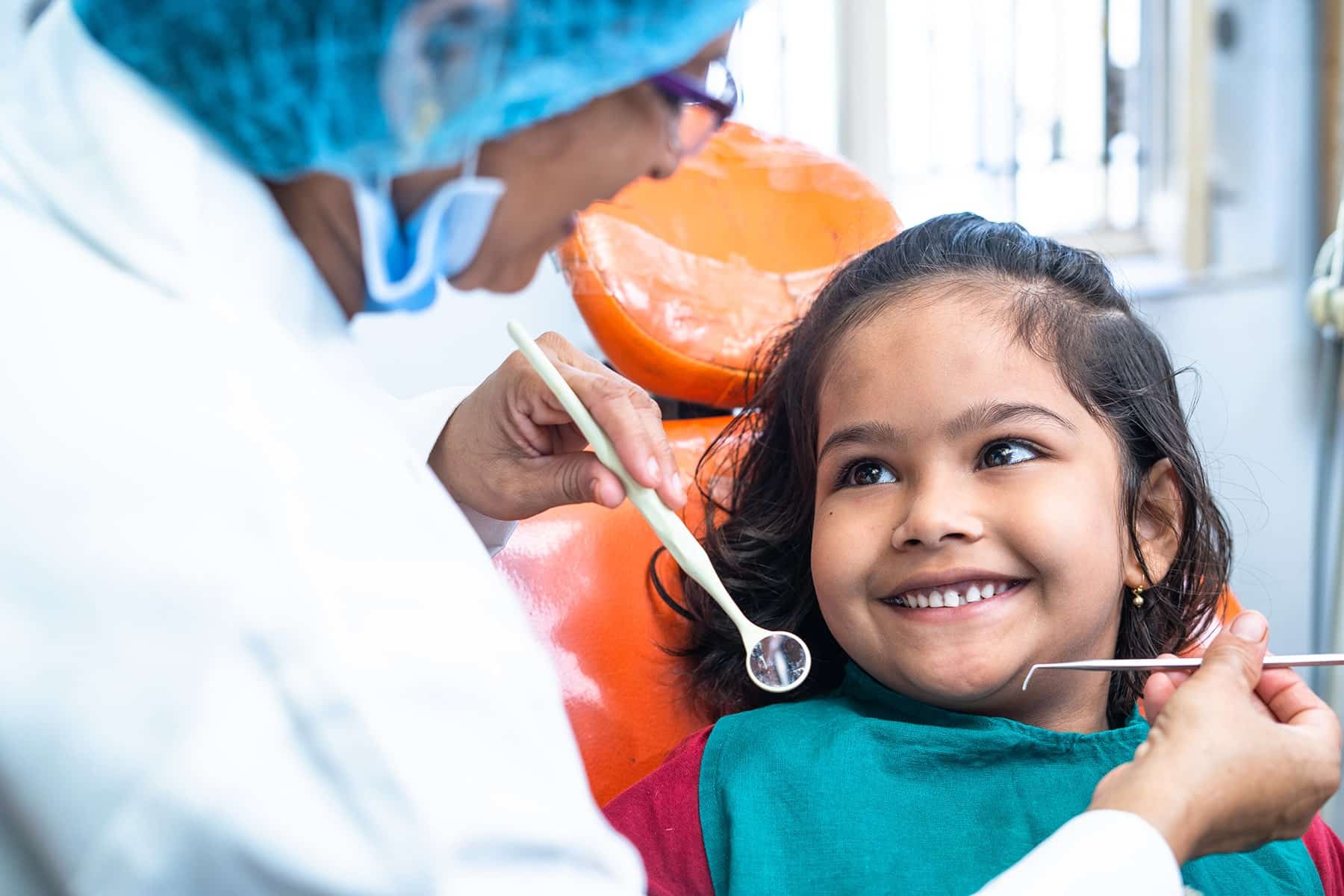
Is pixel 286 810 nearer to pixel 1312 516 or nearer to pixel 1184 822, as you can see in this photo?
Answer: pixel 1184 822

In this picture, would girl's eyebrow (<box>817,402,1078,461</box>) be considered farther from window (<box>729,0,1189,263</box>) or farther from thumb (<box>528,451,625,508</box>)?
window (<box>729,0,1189,263</box>)

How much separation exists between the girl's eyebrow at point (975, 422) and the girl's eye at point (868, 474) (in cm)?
3

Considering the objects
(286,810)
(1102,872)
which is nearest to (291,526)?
(286,810)

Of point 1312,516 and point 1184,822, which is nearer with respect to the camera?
point 1184,822

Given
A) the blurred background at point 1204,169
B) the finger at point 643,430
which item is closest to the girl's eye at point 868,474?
the finger at point 643,430

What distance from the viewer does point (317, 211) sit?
0.63 meters

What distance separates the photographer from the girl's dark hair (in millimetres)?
1134

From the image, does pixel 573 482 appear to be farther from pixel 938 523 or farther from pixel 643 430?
pixel 938 523

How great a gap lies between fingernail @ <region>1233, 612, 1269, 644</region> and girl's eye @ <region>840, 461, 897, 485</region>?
300mm

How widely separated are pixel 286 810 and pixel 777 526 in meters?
0.87

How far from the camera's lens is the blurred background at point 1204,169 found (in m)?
2.92

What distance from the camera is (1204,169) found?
2.79m

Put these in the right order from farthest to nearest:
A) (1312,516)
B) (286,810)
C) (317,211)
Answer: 1. (1312,516)
2. (317,211)
3. (286,810)

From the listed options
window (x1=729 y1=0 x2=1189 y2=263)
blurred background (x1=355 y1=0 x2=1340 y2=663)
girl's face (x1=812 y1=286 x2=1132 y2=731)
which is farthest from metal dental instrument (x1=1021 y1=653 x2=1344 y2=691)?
blurred background (x1=355 y1=0 x2=1340 y2=663)
